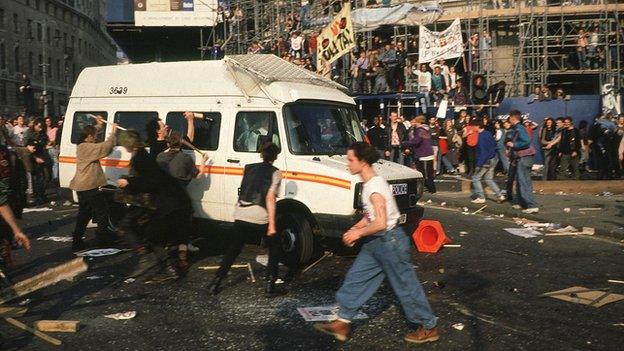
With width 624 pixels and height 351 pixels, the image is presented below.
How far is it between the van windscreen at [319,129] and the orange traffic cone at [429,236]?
1.57 meters

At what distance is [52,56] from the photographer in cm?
8025

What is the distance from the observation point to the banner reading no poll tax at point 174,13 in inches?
1464

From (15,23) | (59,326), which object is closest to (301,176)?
(59,326)

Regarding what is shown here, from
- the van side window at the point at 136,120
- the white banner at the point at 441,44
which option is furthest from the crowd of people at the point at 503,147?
the van side window at the point at 136,120

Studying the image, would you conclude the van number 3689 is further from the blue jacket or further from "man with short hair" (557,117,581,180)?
"man with short hair" (557,117,581,180)

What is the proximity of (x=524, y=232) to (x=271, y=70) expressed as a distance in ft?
16.7

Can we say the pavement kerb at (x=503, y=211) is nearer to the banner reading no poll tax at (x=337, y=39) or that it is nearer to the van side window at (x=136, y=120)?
the banner reading no poll tax at (x=337, y=39)

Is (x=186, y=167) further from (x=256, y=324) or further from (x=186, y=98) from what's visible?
(x=256, y=324)

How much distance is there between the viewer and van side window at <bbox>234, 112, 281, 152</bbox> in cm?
945

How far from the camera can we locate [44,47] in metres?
73.8

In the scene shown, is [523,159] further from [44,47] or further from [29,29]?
[29,29]

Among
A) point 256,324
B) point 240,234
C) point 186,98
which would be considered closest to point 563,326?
point 256,324

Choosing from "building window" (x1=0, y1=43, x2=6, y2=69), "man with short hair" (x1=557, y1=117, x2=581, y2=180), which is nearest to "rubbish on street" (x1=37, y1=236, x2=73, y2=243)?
"man with short hair" (x1=557, y1=117, x2=581, y2=180)

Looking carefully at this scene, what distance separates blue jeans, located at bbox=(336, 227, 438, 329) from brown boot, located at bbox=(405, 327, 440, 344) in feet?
0.16
